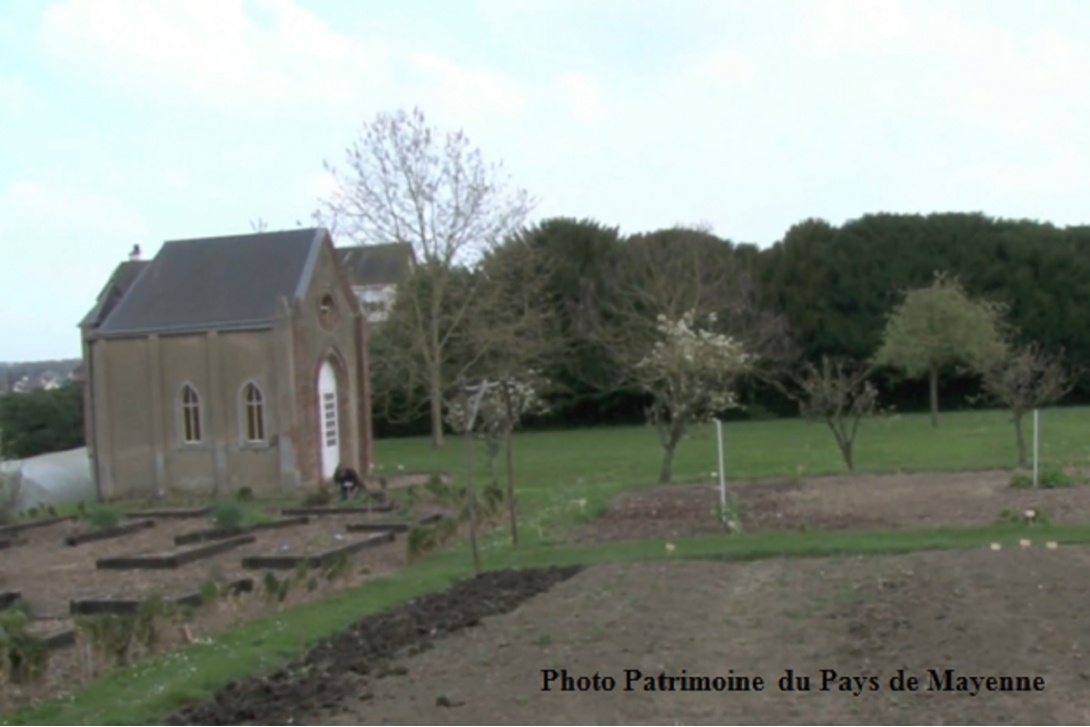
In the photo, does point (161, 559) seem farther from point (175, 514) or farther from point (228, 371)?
point (228, 371)

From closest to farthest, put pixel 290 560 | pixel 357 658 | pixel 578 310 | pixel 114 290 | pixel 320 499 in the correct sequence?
1. pixel 357 658
2. pixel 290 560
3. pixel 320 499
4. pixel 114 290
5. pixel 578 310

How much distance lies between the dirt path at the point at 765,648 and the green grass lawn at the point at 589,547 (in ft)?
2.88

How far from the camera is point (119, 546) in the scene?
2008cm

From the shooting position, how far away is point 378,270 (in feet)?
203

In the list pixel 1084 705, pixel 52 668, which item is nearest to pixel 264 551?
pixel 52 668

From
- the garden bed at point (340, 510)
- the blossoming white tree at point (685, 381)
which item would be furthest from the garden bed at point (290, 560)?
the blossoming white tree at point (685, 381)

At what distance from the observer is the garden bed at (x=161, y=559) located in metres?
17.0

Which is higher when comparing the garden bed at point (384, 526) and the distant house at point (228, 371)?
the distant house at point (228, 371)

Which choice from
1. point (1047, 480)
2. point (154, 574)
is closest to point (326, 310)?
point (154, 574)

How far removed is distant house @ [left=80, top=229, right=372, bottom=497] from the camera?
30156mm

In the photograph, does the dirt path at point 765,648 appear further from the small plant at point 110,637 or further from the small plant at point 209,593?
the small plant at point 209,593

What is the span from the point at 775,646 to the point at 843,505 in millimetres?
8800

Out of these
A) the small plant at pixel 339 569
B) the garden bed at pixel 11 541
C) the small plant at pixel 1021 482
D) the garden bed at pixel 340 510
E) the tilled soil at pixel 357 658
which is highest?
the small plant at pixel 1021 482

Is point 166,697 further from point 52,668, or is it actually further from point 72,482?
point 72,482
